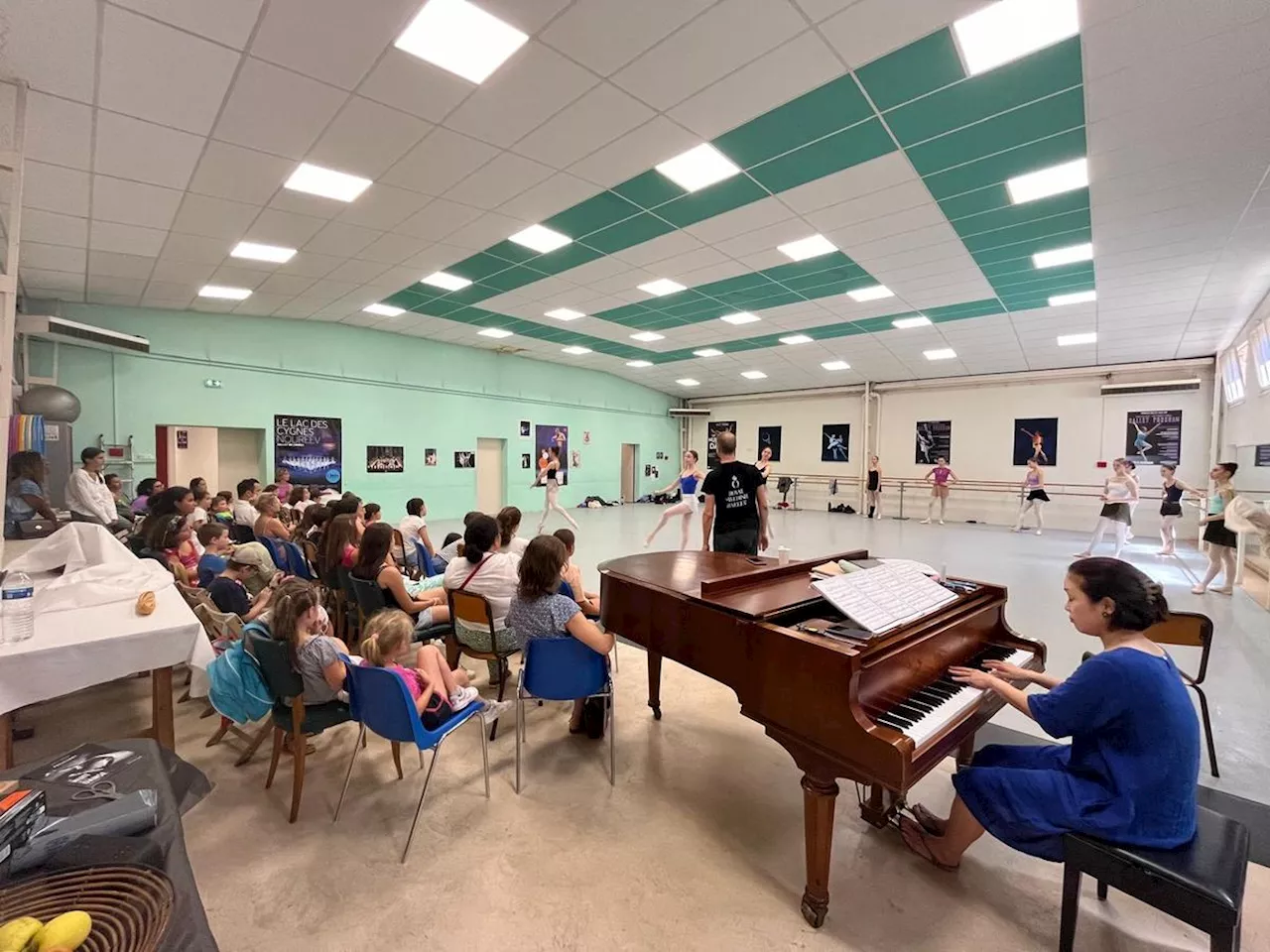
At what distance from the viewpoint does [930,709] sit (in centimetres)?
178

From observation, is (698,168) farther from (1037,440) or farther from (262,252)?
(1037,440)

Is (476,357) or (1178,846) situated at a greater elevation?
(476,357)

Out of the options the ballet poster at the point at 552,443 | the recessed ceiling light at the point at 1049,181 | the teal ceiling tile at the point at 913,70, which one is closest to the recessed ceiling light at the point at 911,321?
the recessed ceiling light at the point at 1049,181

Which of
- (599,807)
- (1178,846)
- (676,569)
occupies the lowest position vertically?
(599,807)

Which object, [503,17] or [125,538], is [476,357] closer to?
[125,538]

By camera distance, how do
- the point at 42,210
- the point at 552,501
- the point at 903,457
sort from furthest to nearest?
the point at 903,457, the point at 552,501, the point at 42,210

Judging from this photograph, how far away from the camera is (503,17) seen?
2793 mm

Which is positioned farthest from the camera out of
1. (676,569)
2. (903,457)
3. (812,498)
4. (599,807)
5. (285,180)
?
(812,498)

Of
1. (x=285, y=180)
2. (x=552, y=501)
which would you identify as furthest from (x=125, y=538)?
(x=552, y=501)

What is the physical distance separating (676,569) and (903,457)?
510 inches

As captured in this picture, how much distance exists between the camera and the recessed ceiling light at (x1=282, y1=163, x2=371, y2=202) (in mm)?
4340

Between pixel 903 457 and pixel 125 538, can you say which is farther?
pixel 903 457

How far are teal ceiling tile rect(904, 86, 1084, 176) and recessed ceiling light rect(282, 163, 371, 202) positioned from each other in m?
4.33

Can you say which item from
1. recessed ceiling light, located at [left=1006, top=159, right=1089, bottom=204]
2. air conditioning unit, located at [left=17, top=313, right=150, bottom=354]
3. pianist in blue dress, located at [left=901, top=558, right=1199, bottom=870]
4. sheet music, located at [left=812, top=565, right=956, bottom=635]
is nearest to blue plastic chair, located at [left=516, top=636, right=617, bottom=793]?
sheet music, located at [left=812, top=565, right=956, bottom=635]
